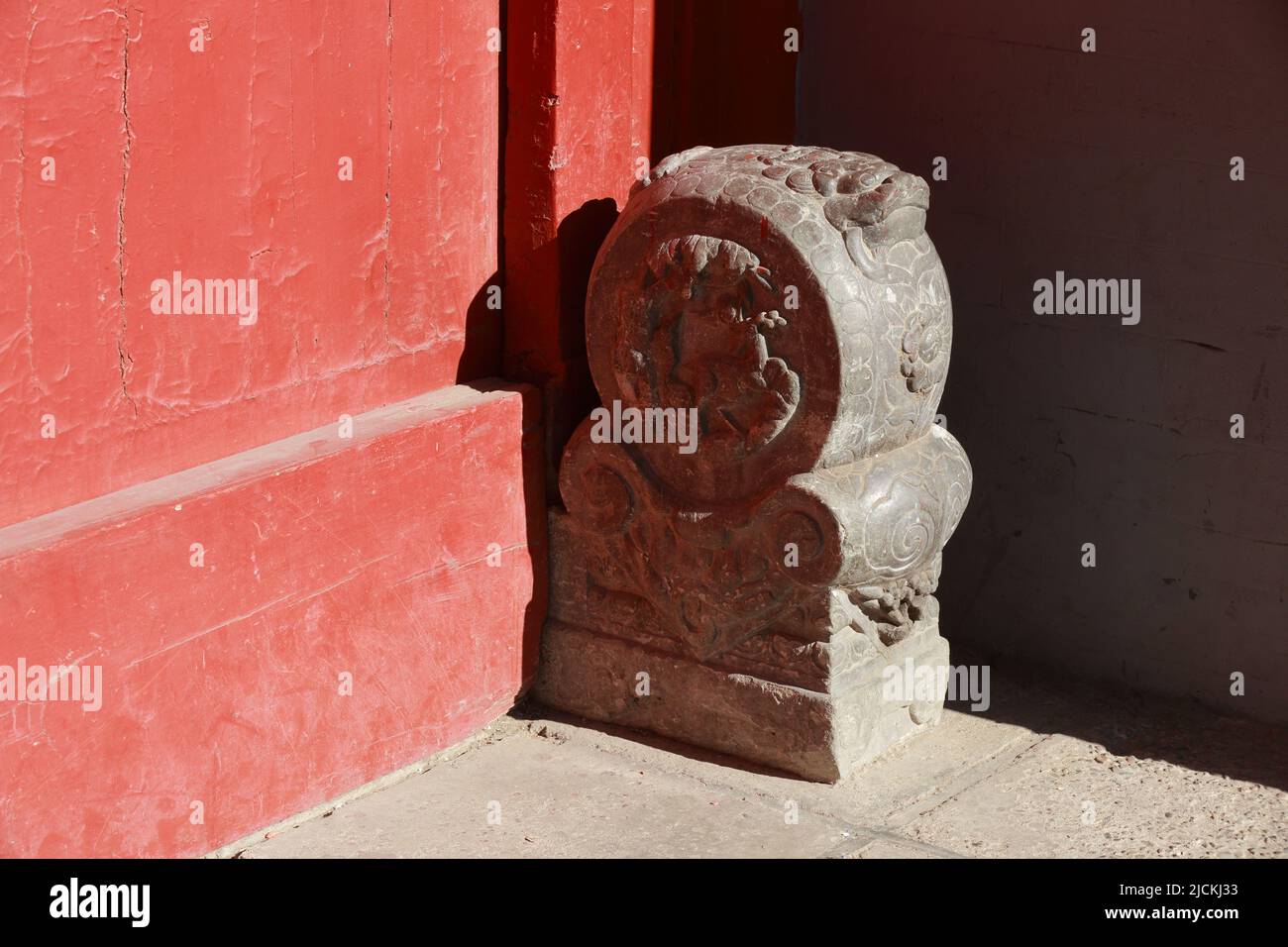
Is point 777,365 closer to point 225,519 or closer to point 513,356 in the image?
point 513,356

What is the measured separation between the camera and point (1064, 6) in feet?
15.7

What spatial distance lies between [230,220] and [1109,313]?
2423mm

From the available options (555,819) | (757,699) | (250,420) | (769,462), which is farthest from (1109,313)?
(250,420)

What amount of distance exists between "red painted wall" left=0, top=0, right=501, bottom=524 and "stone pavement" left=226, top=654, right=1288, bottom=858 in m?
0.97

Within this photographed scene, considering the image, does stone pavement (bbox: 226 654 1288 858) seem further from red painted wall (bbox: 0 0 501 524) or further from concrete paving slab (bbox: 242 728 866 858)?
red painted wall (bbox: 0 0 501 524)

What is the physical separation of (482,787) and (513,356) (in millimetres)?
1176

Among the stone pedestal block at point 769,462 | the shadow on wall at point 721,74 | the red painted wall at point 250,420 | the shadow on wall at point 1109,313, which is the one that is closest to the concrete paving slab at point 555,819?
the red painted wall at point 250,420

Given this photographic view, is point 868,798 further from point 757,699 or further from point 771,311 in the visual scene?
point 771,311

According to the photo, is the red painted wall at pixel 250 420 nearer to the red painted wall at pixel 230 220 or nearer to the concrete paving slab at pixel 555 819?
the red painted wall at pixel 230 220

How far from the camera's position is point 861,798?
168 inches

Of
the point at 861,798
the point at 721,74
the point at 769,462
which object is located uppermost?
the point at 721,74

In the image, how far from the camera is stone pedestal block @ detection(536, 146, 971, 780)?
4.07 metres

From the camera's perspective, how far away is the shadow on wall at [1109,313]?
15.0 ft

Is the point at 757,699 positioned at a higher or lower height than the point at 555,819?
higher
